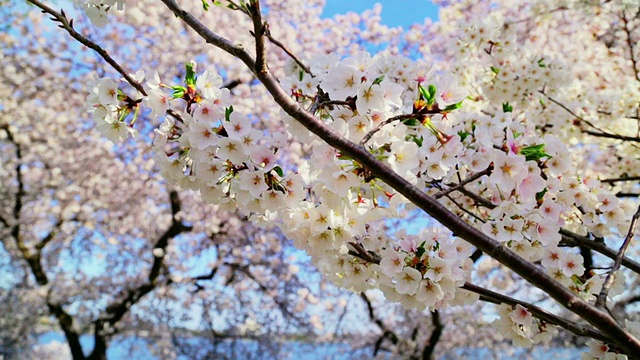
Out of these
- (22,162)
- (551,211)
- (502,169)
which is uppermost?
(22,162)

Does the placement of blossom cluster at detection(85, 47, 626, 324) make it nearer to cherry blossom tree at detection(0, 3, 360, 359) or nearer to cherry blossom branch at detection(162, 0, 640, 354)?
cherry blossom branch at detection(162, 0, 640, 354)

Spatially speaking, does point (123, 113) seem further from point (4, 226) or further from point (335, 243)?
point (4, 226)

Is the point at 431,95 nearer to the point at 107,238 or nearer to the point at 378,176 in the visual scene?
the point at 378,176

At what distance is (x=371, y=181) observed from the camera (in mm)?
1665

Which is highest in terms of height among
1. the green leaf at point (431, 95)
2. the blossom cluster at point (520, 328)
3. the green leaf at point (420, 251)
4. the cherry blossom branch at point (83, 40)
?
the green leaf at point (431, 95)

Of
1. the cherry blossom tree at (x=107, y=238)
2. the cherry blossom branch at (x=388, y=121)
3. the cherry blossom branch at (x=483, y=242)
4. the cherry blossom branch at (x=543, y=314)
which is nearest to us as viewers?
the cherry blossom branch at (x=483, y=242)

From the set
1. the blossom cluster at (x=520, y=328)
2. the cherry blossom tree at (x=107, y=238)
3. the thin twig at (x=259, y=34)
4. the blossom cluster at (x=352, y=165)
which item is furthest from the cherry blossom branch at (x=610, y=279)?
the cherry blossom tree at (x=107, y=238)

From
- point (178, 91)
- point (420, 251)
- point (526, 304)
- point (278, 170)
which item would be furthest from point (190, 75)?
point (526, 304)

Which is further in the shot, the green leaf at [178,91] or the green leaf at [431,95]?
the green leaf at [178,91]

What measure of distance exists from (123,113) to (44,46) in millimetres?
8440

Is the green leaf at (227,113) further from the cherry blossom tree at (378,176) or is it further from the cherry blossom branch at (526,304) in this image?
the cherry blossom branch at (526,304)

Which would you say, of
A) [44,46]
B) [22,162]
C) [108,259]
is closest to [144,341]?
[108,259]

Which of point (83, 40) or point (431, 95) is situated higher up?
point (431, 95)

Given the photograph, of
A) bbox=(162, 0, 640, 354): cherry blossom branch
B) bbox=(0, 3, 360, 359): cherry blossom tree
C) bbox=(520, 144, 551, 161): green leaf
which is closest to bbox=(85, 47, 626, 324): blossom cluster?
bbox=(520, 144, 551, 161): green leaf
